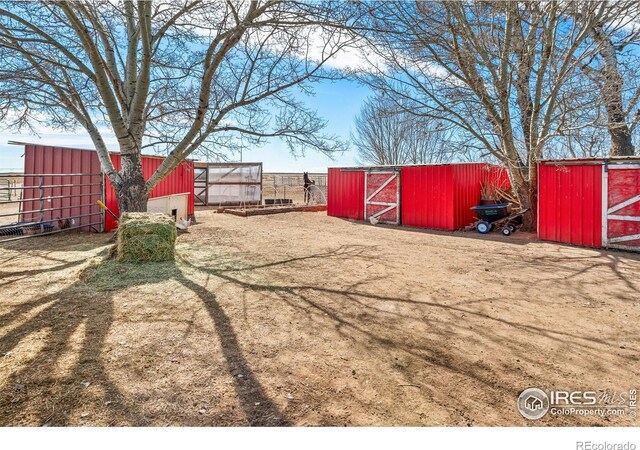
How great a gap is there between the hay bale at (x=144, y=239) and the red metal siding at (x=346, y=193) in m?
8.95

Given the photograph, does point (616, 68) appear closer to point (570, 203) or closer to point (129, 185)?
point (570, 203)

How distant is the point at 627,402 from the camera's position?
229 centimetres

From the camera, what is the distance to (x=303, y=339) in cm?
313

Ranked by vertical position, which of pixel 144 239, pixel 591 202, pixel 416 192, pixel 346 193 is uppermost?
pixel 346 193

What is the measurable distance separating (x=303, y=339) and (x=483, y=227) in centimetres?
894

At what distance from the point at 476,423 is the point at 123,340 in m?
2.70

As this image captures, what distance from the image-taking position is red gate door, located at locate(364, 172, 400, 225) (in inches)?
495

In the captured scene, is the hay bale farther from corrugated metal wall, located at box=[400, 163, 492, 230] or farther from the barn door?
the barn door

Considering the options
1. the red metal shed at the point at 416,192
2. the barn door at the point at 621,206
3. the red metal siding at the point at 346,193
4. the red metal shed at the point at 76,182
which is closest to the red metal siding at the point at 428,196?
the red metal shed at the point at 416,192

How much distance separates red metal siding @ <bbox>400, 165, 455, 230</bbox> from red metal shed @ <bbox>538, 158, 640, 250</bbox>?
259 centimetres

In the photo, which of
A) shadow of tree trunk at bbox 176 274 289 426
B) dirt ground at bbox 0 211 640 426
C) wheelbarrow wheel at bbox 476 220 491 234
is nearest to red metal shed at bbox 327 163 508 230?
wheelbarrow wheel at bbox 476 220 491 234

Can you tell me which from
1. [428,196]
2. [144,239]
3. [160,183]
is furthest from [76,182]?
[428,196]
